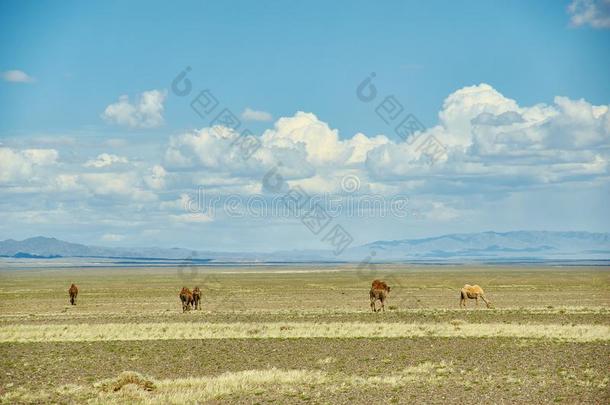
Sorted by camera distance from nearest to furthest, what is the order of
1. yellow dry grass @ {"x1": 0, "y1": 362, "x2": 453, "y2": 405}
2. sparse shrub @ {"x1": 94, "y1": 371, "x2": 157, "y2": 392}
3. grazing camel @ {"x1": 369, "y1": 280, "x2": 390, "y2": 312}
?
yellow dry grass @ {"x1": 0, "y1": 362, "x2": 453, "y2": 405}, sparse shrub @ {"x1": 94, "y1": 371, "x2": 157, "y2": 392}, grazing camel @ {"x1": 369, "y1": 280, "x2": 390, "y2": 312}

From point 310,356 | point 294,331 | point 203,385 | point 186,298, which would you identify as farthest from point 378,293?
point 203,385

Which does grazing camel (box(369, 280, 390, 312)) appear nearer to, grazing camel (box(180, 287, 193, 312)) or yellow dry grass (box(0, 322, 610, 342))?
yellow dry grass (box(0, 322, 610, 342))

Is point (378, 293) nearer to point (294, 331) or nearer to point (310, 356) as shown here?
point (294, 331)

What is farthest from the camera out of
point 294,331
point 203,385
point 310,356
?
point 294,331

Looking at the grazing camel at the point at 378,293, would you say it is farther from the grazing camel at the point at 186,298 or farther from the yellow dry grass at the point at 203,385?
the yellow dry grass at the point at 203,385

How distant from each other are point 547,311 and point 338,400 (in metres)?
26.7

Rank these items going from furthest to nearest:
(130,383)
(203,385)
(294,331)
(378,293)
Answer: (378,293) → (294,331) → (203,385) → (130,383)

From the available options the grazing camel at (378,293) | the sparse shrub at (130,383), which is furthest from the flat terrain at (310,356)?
the grazing camel at (378,293)

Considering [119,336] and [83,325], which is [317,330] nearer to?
[119,336]

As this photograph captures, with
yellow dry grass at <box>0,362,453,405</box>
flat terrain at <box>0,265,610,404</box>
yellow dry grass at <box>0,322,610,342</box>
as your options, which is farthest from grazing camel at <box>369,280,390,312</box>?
yellow dry grass at <box>0,362,453,405</box>

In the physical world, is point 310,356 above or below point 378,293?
below

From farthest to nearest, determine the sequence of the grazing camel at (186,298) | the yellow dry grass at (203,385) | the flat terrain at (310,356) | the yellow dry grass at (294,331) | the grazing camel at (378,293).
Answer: the grazing camel at (186,298) → the grazing camel at (378,293) → the yellow dry grass at (294,331) → the flat terrain at (310,356) → the yellow dry grass at (203,385)

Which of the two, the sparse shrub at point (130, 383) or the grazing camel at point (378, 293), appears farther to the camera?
the grazing camel at point (378, 293)

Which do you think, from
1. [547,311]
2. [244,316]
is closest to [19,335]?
[244,316]
